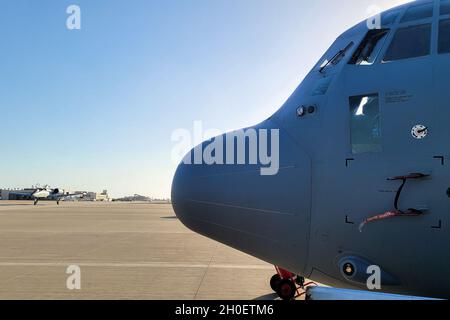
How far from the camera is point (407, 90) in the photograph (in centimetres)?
339

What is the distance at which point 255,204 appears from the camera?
154 inches

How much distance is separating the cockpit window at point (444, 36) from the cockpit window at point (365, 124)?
69cm

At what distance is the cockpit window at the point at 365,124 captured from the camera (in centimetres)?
348

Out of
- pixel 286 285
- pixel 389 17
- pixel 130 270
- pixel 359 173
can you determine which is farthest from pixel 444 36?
pixel 130 270

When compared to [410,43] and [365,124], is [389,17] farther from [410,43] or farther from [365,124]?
[365,124]

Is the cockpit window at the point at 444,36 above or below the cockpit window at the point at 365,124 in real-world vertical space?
above

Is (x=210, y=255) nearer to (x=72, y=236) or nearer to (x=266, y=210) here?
(x=72, y=236)

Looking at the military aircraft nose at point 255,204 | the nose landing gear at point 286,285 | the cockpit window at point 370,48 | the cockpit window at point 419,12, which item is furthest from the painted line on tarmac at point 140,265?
the cockpit window at point 419,12

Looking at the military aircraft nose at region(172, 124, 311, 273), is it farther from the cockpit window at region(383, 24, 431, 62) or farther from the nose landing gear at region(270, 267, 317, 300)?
the nose landing gear at region(270, 267, 317, 300)

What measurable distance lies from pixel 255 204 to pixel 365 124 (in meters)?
1.35

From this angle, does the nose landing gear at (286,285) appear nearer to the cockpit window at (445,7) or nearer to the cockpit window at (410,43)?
the cockpit window at (410,43)

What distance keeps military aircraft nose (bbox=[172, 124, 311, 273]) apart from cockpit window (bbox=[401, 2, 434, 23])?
1.69 metres
